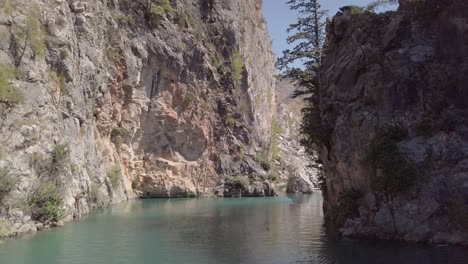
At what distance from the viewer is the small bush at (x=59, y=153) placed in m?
27.9

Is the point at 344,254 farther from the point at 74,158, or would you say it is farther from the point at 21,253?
the point at 74,158

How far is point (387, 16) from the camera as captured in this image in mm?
26422

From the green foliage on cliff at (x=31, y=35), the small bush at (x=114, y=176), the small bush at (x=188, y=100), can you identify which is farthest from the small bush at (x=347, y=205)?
the small bush at (x=188, y=100)

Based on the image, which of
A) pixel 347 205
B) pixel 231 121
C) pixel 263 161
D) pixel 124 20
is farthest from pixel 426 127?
pixel 263 161

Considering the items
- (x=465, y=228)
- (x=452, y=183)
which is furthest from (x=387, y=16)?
(x=465, y=228)

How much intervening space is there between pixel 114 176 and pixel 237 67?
103 feet

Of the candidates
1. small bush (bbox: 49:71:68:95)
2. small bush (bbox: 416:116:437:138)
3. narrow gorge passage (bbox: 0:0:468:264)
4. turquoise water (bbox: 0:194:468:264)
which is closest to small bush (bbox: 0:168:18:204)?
narrow gorge passage (bbox: 0:0:468:264)

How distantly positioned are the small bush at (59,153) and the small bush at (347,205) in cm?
1607

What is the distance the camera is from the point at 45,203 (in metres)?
24.8

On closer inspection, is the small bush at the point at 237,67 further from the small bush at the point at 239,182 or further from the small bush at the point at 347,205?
the small bush at the point at 347,205

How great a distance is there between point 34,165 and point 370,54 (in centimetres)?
1885

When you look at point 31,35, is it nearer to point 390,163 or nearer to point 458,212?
point 390,163

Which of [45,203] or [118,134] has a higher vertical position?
[118,134]

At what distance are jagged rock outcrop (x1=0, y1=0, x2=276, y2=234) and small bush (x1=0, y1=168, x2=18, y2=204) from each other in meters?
0.52
